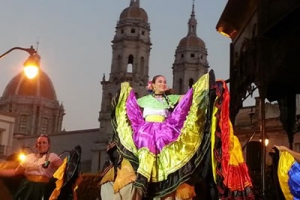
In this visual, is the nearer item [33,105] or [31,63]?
[31,63]

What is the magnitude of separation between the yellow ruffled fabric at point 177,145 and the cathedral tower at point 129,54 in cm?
5997

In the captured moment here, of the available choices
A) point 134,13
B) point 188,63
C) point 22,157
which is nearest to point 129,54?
point 134,13

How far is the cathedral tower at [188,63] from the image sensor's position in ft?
262

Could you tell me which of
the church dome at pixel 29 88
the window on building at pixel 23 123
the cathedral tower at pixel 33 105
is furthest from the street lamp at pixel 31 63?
the church dome at pixel 29 88

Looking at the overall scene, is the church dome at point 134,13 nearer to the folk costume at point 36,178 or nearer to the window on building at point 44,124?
the window on building at point 44,124

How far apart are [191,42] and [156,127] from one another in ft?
254

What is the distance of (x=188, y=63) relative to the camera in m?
80.6

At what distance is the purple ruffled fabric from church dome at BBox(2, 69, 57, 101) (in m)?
72.7

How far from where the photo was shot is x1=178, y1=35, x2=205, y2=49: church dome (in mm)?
82500

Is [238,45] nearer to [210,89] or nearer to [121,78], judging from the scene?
[210,89]

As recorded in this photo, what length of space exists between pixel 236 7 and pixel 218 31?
1.05m

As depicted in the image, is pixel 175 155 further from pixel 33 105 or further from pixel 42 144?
pixel 33 105

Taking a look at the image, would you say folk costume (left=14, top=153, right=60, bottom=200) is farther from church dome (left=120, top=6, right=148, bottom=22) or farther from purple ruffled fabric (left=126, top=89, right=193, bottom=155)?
church dome (left=120, top=6, right=148, bottom=22)

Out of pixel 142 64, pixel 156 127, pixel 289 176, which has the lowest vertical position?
pixel 289 176
